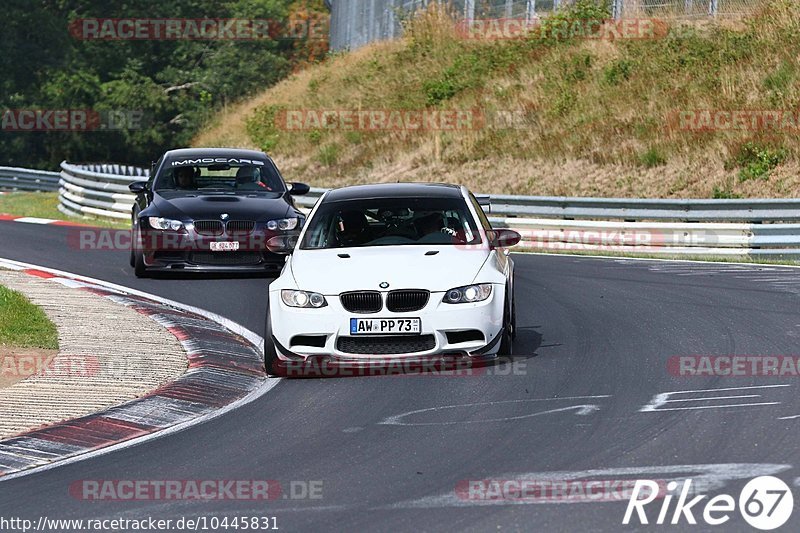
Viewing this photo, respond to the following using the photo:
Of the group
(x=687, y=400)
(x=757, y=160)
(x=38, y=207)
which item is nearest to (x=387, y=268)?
(x=687, y=400)

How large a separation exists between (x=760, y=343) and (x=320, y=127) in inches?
1182

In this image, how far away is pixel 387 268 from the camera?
34.8 feet

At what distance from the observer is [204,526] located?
20.6 feet

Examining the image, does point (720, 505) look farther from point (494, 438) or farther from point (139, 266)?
point (139, 266)

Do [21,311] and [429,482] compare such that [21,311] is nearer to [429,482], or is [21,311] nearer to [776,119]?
[429,482]

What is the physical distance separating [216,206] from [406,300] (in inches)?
270

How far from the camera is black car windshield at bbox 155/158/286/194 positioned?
17719 mm

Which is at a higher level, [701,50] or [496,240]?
[701,50]

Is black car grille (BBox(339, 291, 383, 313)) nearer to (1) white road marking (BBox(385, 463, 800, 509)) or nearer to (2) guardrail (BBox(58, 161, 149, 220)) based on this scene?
(1) white road marking (BBox(385, 463, 800, 509))

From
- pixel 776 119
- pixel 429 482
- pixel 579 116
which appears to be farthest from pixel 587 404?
pixel 579 116

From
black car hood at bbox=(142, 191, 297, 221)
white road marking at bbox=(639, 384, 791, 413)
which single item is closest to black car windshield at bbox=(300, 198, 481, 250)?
white road marking at bbox=(639, 384, 791, 413)

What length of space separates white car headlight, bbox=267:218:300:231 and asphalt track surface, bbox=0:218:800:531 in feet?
10.7

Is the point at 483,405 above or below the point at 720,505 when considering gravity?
below

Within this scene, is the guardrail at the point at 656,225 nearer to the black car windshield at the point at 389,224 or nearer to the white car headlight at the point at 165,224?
the white car headlight at the point at 165,224
